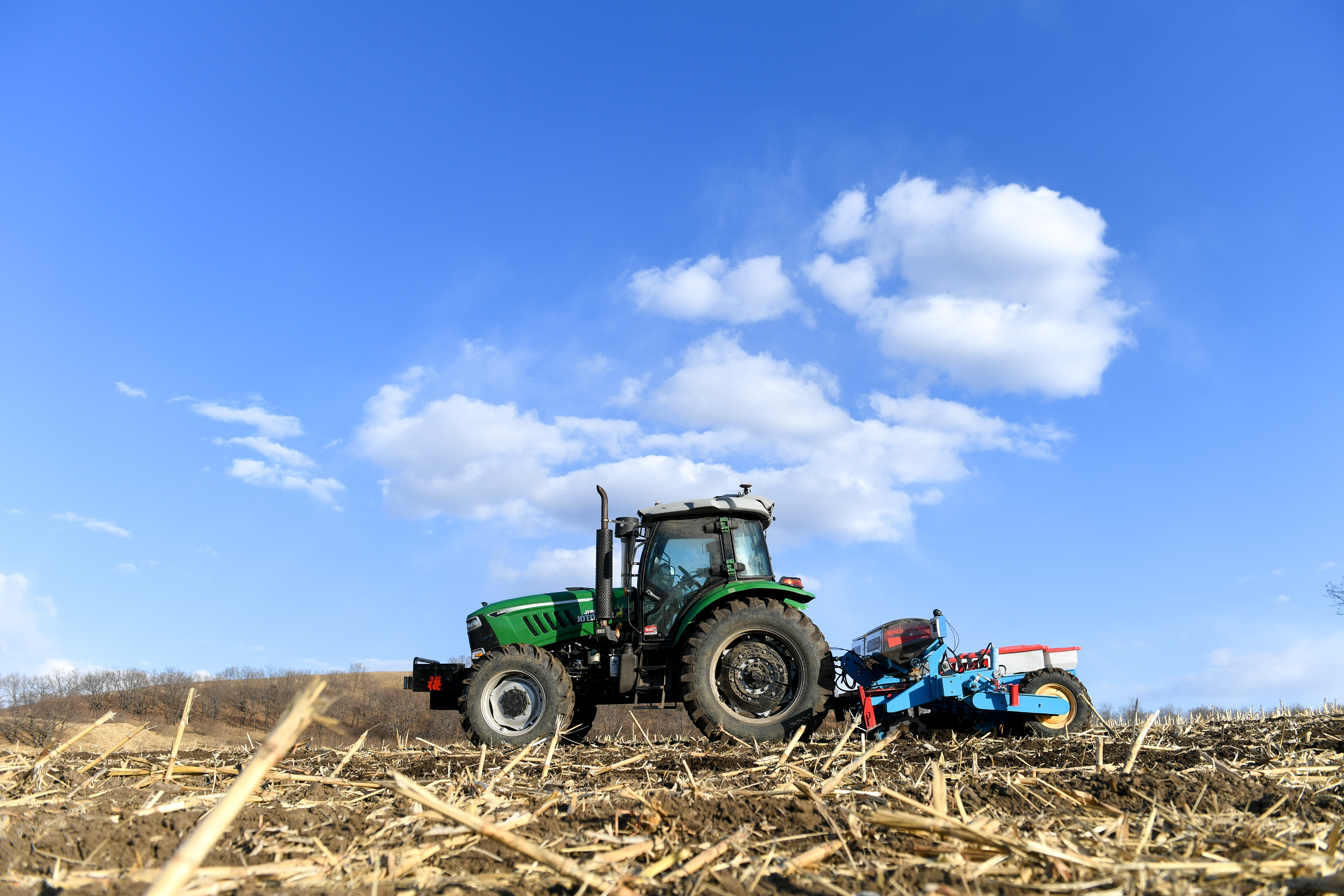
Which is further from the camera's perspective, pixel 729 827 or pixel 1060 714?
pixel 1060 714

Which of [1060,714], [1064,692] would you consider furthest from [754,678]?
[1064,692]

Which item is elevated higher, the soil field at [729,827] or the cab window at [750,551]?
the cab window at [750,551]

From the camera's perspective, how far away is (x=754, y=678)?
316 inches

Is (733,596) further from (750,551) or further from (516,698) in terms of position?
(516,698)

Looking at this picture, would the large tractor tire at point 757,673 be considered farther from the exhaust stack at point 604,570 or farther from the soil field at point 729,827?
the soil field at point 729,827

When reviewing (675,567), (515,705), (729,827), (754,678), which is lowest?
(729,827)

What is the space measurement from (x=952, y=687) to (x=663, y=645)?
285 centimetres

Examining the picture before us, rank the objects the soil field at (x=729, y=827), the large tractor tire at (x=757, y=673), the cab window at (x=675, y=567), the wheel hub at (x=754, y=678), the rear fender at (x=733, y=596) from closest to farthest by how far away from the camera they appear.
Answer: the soil field at (x=729, y=827) → the large tractor tire at (x=757, y=673) → the wheel hub at (x=754, y=678) → the rear fender at (x=733, y=596) → the cab window at (x=675, y=567)

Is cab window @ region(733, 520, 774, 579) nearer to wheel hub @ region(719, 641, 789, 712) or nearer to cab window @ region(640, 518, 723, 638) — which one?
cab window @ region(640, 518, 723, 638)

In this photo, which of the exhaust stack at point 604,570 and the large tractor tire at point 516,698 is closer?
the large tractor tire at point 516,698

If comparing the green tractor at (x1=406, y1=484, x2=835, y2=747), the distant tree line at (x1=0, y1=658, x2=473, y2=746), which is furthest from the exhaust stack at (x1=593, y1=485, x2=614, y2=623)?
the distant tree line at (x1=0, y1=658, x2=473, y2=746)

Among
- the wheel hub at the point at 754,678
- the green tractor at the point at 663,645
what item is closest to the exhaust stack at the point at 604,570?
the green tractor at the point at 663,645

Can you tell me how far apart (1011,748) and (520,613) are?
5096mm

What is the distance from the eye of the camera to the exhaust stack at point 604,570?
28.2 feet
